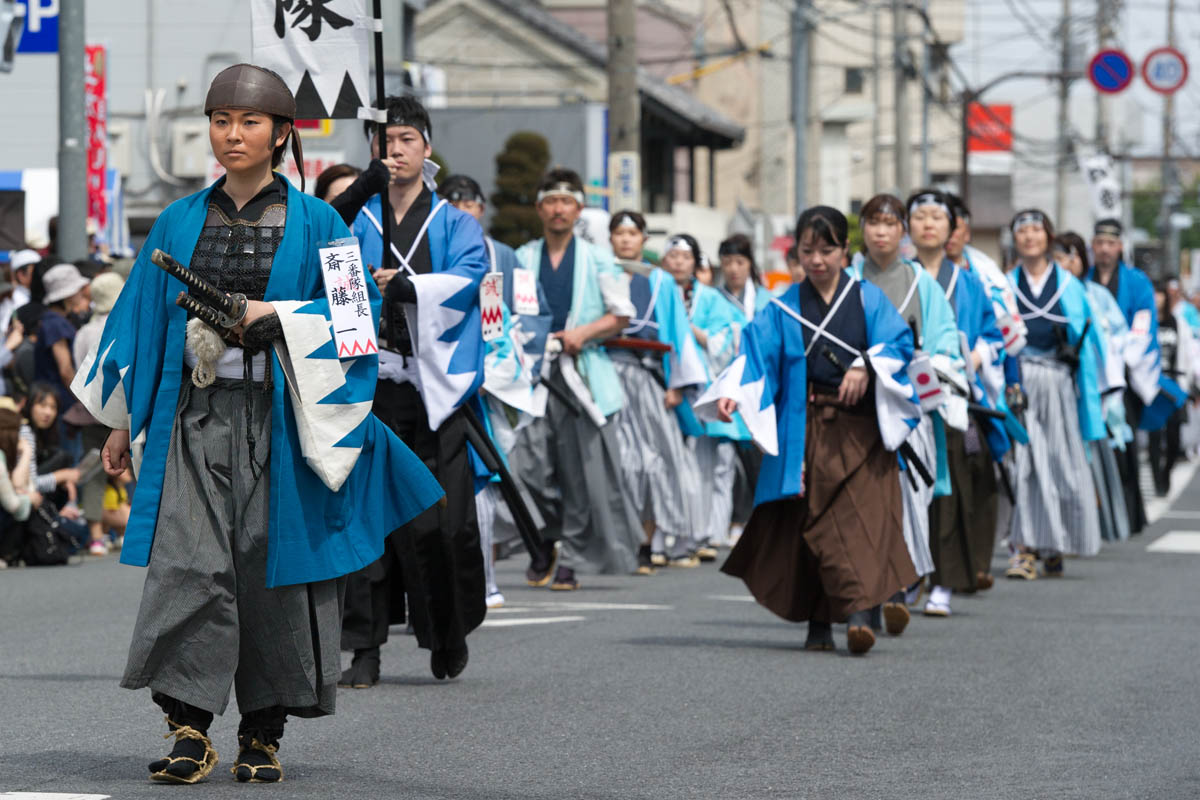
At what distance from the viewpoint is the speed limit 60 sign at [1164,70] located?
Answer: 37562 millimetres

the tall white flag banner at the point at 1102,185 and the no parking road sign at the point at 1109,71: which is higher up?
the no parking road sign at the point at 1109,71

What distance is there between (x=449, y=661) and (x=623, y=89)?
1274 centimetres

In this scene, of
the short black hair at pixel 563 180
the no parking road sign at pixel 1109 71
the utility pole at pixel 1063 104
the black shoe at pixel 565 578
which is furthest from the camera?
the utility pole at pixel 1063 104

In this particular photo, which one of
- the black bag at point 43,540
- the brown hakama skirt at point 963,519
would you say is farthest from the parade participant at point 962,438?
the black bag at point 43,540

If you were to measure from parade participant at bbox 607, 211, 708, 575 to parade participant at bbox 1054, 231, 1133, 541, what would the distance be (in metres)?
2.63

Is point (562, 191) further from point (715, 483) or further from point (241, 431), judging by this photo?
point (241, 431)

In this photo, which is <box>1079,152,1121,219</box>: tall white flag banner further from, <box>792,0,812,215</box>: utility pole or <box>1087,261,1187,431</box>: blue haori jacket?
<box>1087,261,1187,431</box>: blue haori jacket

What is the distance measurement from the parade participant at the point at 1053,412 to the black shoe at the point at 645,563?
228 centimetres

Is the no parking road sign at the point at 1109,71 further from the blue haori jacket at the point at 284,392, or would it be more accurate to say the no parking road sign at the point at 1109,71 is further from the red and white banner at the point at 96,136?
the blue haori jacket at the point at 284,392

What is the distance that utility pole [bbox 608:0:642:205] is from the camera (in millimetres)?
19891

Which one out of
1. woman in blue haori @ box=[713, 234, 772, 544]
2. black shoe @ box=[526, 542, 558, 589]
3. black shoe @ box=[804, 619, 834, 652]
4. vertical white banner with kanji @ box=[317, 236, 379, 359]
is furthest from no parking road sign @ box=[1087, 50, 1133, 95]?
vertical white banner with kanji @ box=[317, 236, 379, 359]

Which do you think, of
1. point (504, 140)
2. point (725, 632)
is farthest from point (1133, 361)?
point (504, 140)

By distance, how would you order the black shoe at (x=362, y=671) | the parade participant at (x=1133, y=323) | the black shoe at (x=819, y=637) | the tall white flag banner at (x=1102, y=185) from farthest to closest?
the tall white flag banner at (x=1102, y=185), the parade participant at (x=1133, y=323), the black shoe at (x=819, y=637), the black shoe at (x=362, y=671)

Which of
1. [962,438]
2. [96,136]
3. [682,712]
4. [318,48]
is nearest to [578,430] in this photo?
[962,438]
